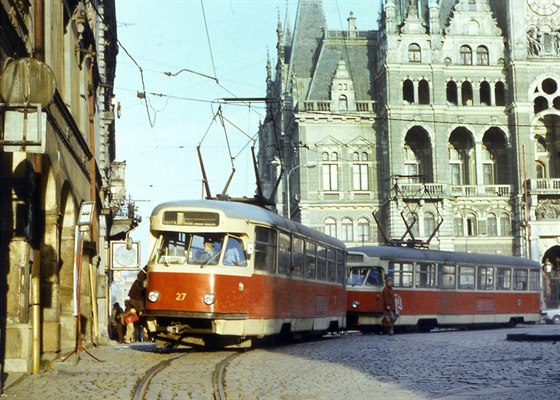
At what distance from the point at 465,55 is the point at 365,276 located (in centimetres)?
4751

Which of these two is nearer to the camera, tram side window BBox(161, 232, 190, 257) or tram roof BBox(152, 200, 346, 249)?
tram side window BBox(161, 232, 190, 257)

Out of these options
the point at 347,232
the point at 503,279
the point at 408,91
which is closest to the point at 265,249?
the point at 503,279

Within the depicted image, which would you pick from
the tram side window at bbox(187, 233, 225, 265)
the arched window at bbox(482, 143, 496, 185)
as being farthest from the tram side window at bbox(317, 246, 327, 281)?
the arched window at bbox(482, 143, 496, 185)

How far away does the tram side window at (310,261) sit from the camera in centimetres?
2384

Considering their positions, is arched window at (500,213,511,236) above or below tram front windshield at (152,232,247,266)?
above

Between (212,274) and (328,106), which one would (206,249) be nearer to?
(212,274)

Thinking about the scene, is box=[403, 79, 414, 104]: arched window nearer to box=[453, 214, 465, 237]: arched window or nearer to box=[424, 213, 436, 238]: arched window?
box=[424, 213, 436, 238]: arched window

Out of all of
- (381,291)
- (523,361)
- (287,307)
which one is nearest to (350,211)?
(381,291)

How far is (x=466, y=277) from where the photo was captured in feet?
115

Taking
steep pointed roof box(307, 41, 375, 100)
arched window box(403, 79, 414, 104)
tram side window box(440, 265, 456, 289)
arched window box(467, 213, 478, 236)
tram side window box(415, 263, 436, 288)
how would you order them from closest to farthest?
tram side window box(415, 263, 436, 288)
tram side window box(440, 265, 456, 289)
arched window box(467, 213, 478, 236)
arched window box(403, 79, 414, 104)
steep pointed roof box(307, 41, 375, 100)

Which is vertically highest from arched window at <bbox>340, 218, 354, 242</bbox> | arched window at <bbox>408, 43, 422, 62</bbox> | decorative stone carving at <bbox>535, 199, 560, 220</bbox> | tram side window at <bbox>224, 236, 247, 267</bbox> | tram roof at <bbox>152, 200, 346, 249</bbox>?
arched window at <bbox>408, 43, 422, 62</bbox>

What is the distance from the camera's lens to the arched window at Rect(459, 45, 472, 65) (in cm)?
7512

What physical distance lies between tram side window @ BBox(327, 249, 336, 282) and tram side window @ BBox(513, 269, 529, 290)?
13.6 meters

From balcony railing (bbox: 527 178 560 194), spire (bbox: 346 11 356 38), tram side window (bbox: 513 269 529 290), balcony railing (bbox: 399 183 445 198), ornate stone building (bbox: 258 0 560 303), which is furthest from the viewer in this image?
spire (bbox: 346 11 356 38)
